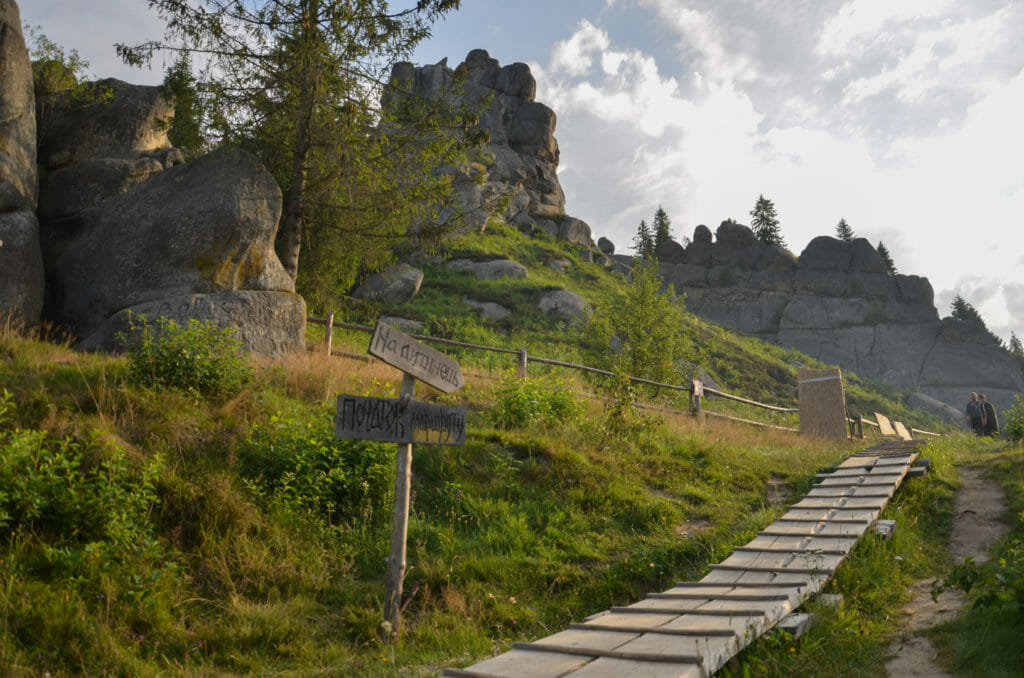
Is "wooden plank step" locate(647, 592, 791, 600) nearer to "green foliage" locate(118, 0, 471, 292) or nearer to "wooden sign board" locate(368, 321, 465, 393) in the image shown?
"wooden sign board" locate(368, 321, 465, 393)

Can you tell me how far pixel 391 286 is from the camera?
3131 centimetres

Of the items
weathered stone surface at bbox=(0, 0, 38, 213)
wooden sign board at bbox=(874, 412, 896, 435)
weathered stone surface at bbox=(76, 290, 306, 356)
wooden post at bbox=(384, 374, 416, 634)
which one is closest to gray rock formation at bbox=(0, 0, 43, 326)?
weathered stone surface at bbox=(0, 0, 38, 213)

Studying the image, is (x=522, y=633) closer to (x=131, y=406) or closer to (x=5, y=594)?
(x=5, y=594)

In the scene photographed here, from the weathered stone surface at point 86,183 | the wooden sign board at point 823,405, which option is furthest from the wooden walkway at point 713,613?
the weathered stone surface at point 86,183

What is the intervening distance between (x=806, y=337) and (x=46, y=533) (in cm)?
6464

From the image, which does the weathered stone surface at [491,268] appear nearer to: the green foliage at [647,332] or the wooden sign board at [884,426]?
the green foliage at [647,332]

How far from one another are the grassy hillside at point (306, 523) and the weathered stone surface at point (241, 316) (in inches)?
33.3

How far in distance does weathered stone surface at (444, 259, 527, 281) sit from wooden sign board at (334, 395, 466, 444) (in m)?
31.5

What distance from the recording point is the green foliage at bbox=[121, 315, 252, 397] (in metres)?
7.89

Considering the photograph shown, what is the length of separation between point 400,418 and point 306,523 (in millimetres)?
1863

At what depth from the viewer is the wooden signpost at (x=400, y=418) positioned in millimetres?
5191

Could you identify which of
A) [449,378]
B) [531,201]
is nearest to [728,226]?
[531,201]

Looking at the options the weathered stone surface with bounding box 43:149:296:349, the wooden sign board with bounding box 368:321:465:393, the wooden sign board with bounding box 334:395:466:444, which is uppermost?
the weathered stone surface with bounding box 43:149:296:349

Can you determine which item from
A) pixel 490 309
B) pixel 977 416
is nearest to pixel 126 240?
pixel 490 309
